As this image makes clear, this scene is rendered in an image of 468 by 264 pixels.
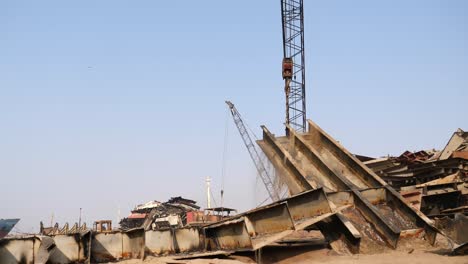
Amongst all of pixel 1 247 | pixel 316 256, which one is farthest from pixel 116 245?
pixel 316 256

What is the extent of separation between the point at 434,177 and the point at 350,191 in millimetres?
9800

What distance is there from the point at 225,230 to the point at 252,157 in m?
38.6

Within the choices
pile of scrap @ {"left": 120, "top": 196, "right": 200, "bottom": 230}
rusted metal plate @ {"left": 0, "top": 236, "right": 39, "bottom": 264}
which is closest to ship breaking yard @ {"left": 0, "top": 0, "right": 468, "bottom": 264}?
rusted metal plate @ {"left": 0, "top": 236, "right": 39, "bottom": 264}

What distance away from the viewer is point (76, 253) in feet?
31.0

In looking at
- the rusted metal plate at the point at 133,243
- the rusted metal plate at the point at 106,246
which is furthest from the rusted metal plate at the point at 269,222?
the rusted metal plate at the point at 106,246

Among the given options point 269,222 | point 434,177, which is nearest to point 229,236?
point 269,222

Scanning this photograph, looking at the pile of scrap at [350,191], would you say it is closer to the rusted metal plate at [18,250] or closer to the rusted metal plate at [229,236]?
the rusted metal plate at [229,236]

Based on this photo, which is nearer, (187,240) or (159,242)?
(159,242)

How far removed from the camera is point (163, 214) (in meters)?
32.3

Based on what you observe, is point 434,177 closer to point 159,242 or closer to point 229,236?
point 229,236

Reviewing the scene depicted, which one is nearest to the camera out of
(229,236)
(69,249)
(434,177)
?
(69,249)

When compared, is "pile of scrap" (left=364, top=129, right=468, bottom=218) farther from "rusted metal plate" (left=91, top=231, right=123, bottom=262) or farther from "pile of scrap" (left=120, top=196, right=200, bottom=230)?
"pile of scrap" (left=120, top=196, right=200, bottom=230)

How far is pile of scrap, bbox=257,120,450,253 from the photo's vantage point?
10905 mm

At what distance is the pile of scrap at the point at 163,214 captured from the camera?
29.4m
